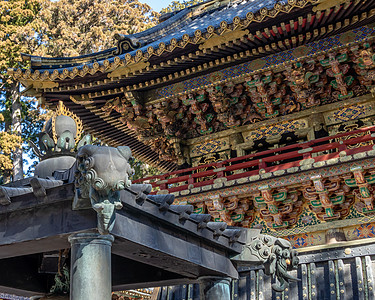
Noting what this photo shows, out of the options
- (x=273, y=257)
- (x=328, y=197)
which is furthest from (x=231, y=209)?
(x=273, y=257)

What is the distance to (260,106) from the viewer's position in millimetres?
11352

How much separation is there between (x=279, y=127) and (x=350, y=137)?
5.07ft

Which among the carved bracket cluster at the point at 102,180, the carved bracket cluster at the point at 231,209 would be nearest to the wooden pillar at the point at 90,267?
the carved bracket cluster at the point at 102,180

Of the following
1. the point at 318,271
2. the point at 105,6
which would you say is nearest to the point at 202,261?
the point at 318,271

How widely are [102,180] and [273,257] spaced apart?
2335mm

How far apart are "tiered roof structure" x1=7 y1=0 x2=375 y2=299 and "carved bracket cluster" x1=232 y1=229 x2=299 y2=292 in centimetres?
425

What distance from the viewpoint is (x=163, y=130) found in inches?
484

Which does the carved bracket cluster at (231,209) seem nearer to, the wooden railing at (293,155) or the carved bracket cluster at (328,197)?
the wooden railing at (293,155)

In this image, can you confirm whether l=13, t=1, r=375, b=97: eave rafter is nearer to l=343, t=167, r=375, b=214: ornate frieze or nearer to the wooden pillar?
l=343, t=167, r=375, b=214: ornate frieze

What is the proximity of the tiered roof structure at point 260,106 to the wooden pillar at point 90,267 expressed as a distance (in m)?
6.06

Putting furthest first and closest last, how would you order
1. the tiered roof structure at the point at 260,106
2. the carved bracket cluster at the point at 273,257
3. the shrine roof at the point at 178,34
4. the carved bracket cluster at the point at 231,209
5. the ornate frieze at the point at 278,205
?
the carved bracket cluster at the point at 231,209, the ornate frieze at the point at 278,205, the tiered roof structure at the point at 260,106, the shrine roof at the point at 178,34, the carved bracket cluster at the point at 273,257

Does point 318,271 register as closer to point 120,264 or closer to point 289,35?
point 289,35

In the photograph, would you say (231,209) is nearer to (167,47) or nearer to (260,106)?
(260,106)

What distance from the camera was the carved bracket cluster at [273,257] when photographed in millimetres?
5402
